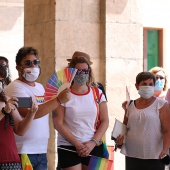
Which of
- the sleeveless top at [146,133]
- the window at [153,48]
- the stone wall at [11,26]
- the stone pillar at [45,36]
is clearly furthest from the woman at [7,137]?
the stone wall at [11,26]

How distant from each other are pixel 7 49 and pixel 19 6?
1.03m

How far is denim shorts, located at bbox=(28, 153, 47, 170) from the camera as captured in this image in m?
5.48

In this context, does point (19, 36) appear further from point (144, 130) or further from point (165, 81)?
point (144, 130)

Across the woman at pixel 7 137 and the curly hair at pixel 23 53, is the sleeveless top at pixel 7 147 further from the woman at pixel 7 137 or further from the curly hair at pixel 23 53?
the curly hair at pixel 23 53

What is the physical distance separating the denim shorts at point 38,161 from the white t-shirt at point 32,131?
0.04 m

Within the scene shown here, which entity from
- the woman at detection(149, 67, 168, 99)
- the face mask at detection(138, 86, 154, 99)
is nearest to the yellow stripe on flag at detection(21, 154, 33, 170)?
the face mask at detection(138, 86, 154, 99)

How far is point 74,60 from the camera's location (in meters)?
6.07

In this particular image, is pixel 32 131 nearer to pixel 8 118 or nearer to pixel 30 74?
pixel 30 74

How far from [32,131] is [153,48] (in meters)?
8.95

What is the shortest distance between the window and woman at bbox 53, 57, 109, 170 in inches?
319

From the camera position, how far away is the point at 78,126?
232 inches

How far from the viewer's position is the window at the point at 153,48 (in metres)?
14.0

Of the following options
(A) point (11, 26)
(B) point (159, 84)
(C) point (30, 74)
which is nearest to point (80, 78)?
(C) point (30, 74)

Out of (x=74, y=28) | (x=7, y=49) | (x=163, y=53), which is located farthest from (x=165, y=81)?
(x=7, y=49)
